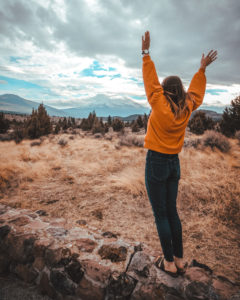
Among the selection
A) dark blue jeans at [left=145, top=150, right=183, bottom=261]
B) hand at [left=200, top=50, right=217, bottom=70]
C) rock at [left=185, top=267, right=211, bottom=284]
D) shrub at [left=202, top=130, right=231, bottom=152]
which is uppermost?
hand at [left=200, top=50, right=217, bottom=70]

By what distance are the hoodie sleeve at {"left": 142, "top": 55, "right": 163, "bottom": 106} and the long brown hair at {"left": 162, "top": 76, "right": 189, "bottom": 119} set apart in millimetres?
132

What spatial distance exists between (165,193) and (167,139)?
0.51 metres

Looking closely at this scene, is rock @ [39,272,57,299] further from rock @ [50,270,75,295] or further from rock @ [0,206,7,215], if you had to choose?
rock @ [0,206,7,215]

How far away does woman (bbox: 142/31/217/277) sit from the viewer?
1.35 meters

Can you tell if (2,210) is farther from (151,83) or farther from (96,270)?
(151,83)

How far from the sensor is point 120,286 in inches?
63.6

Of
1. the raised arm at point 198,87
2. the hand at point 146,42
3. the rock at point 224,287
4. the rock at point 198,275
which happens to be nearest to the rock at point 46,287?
the rock at point 198,275

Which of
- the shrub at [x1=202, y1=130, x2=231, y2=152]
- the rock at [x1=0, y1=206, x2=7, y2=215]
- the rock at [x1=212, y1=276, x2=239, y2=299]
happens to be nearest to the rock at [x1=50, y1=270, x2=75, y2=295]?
the rock at [x1=212, y1=276, x2=239, y2=299]

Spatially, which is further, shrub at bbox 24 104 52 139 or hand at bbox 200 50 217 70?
shrub at bbox 24 104 52 139


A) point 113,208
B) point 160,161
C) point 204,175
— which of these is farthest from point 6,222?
point 204,175

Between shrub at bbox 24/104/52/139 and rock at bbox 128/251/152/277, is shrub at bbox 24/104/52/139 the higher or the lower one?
the higher one

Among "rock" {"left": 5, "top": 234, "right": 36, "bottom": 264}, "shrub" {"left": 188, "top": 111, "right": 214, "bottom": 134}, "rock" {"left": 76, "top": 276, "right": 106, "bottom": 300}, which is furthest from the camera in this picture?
"shrub" {"left": 188, "top": 111, "right": 214, "bottom": 134}

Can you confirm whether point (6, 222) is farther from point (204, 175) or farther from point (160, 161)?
point (204, 175)

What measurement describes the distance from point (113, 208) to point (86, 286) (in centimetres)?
195
